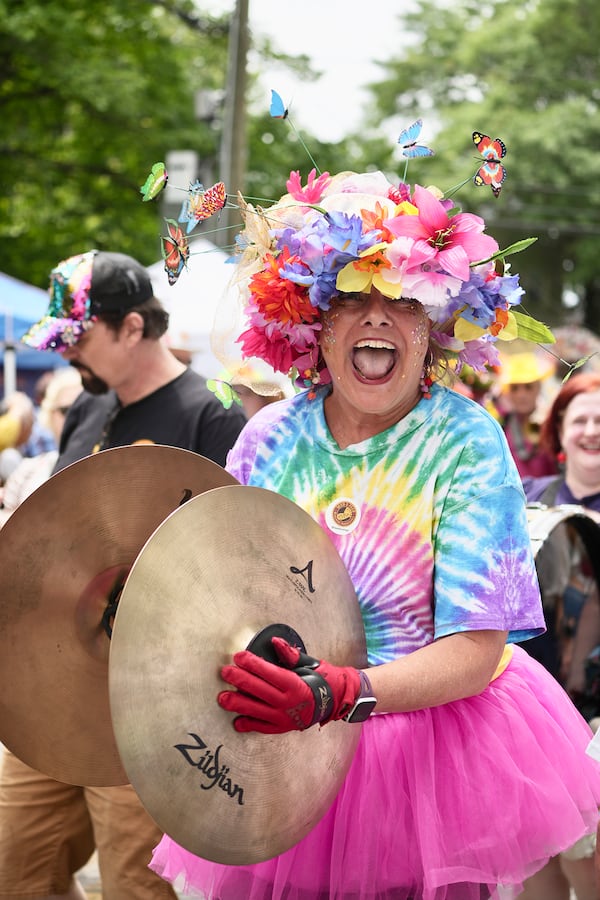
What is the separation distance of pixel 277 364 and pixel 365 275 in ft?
1.24

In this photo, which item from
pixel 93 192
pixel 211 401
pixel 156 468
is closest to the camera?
pixel 156 468

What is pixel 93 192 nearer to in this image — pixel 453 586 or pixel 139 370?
pixel 139 370

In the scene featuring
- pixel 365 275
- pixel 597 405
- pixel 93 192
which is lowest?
pixel 93 192

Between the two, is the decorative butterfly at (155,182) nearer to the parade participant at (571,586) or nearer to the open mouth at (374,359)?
the open mouth at (374,359)

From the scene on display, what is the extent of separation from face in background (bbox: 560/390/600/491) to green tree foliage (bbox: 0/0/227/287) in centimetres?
1324

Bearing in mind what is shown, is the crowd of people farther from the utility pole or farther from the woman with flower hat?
the utility pole

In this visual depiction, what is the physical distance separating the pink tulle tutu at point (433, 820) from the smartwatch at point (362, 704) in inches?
12.8

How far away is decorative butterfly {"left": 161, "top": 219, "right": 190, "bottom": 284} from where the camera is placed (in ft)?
7.67

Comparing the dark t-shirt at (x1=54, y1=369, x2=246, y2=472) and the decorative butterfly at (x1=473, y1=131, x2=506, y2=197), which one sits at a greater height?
the decorative butterfly at (x1=473, y1=131, x2=506, y2=197)

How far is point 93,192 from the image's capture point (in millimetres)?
19922

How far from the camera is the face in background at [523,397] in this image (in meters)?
7.69

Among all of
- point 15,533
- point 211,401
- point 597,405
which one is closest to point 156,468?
point 15,533

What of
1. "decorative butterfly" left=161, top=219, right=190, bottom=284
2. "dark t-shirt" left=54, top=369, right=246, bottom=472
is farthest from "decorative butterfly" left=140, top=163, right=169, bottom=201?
"dark t-shirt" left=54, top=369, right=246, bottom=472

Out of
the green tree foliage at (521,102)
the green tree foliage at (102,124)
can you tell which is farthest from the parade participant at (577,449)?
the green tree foliage at (521,102)
